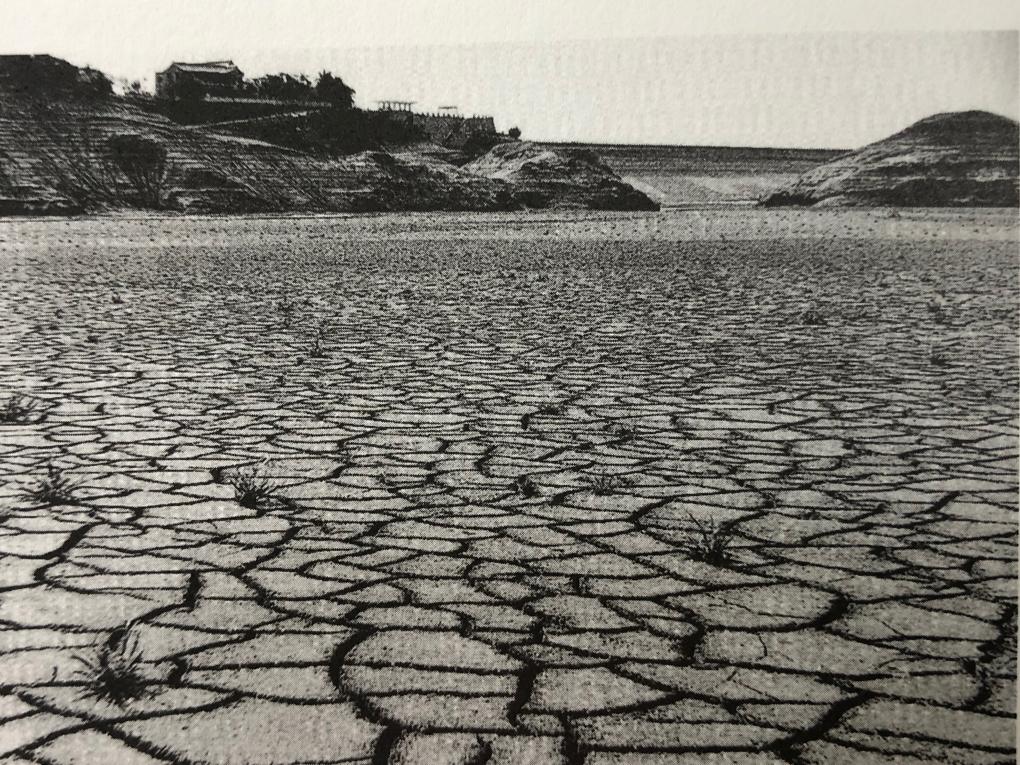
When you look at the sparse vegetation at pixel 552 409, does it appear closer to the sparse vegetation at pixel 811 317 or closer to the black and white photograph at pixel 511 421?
the black and white photograph at pixel 511 421

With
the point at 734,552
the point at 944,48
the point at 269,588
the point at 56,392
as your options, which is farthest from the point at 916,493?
the point at 56,392

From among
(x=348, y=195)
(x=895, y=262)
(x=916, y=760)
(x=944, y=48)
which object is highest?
(x=944, y=48)

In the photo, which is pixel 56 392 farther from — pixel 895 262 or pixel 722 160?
pixel 895 262

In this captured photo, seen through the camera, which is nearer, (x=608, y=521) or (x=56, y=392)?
(x=608, y=521)

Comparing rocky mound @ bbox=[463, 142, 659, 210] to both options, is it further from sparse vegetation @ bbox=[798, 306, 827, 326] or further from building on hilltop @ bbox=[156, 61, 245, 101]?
sparse vegetation @ bbox=[798, 306, 827, 326]

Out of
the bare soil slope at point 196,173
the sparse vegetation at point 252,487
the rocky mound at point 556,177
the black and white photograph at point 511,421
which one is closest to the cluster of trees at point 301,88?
the black and white photograph at point 511,421

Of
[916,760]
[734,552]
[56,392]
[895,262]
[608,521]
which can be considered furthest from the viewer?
[895,262]

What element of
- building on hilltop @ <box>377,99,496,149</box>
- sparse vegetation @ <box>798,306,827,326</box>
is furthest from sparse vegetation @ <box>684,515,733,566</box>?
sparse vegetation @ <box>798,306,827,326</box>
